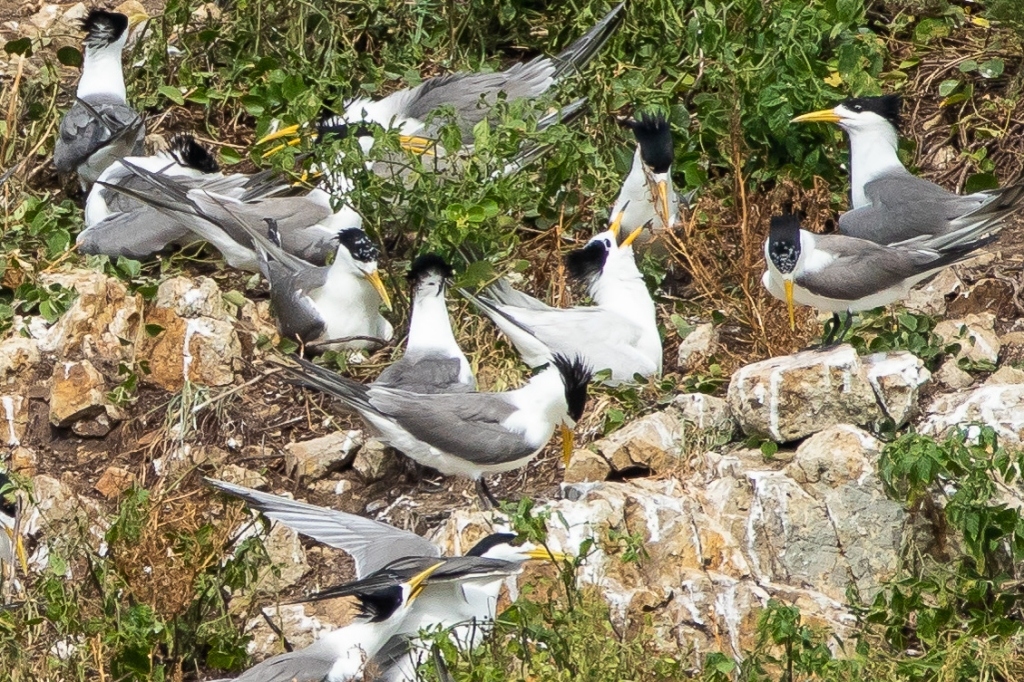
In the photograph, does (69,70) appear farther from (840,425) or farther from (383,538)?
(840,425)

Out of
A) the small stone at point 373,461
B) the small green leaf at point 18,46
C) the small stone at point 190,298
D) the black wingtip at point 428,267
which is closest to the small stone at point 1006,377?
the black wingtip at point 428,267

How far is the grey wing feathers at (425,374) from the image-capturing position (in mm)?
6266

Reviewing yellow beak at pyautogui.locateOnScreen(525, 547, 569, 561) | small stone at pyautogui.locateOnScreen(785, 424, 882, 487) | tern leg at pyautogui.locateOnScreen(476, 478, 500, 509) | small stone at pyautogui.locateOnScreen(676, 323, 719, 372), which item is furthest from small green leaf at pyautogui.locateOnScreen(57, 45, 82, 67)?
small stone at pyautogui.locateOnScreen(785, 424, 882, 487)

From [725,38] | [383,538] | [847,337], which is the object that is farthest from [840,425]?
[725,38]

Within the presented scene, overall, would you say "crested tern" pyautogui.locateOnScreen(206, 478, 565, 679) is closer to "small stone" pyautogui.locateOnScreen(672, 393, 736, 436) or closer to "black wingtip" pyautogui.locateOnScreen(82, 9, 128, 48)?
"small stone" pyautogui.locateOnScreen(672, 393, 736, 436)

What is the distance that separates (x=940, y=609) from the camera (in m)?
5.06

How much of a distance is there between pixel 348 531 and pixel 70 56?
14.1 ft

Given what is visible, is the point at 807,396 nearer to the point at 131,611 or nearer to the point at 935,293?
the point at 935,293

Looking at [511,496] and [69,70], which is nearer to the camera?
[511,496]

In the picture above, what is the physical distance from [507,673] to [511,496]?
1631 mm

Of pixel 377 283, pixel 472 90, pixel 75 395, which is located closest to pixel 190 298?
pixel 75 395

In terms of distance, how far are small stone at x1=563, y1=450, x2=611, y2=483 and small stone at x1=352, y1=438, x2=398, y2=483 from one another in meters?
0.85

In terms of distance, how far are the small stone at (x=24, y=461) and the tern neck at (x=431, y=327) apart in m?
1.59

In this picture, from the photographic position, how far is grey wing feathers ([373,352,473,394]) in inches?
247
